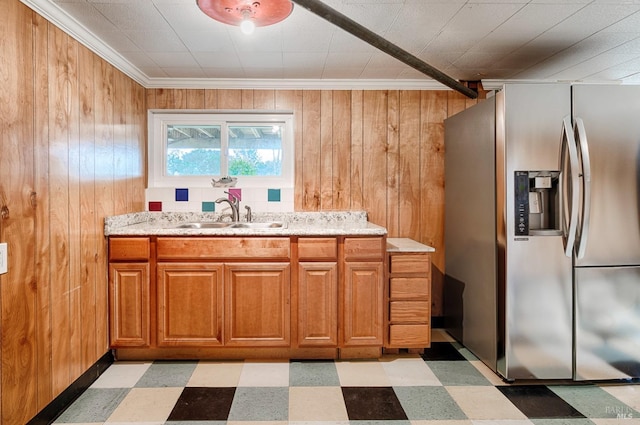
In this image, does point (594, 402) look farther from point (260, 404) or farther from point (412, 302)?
point (260, 404)

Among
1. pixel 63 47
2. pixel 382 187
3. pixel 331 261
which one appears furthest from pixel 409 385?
pixel 63 47

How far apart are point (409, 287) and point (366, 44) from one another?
164 cm

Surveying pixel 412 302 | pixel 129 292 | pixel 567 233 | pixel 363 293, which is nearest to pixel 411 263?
pixel 412 302

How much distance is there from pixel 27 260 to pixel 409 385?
213 cm

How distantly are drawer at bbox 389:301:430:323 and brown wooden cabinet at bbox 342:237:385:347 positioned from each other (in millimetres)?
130

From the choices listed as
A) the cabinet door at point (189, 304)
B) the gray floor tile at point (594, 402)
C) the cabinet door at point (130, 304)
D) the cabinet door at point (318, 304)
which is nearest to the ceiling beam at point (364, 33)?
the cabinet door at point (318, 304)

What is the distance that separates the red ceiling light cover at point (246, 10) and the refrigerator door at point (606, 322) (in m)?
2.21

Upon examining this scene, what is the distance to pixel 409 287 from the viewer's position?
2631mm

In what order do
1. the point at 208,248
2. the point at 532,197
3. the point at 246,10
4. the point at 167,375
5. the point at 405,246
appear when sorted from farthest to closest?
the point at 405,246 → the point at 208,248 → the point at 167,375 → the point at 532,197 → the point at 246,10

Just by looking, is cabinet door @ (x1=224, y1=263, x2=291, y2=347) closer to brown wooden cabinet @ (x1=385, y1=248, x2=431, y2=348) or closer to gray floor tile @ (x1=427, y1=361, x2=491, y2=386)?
brown wooden cabinet @ (x1=385, y1=248, x2=431, y2=348)

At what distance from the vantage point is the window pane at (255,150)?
10.8ft

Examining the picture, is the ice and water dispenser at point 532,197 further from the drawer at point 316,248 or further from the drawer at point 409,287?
the drawer at point 316,248

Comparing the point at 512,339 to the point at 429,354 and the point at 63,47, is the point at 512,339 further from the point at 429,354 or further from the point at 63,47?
the point at 63,47

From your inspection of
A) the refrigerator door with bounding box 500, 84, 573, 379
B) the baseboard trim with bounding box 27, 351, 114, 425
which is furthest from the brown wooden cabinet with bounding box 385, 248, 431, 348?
the baseboard trim with bounding box 27, 351, 114, 425
